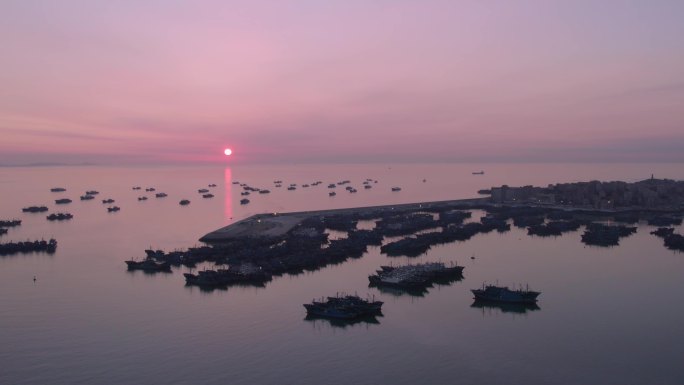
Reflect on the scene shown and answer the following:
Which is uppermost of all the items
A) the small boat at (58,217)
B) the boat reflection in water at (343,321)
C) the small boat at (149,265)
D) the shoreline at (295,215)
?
the shoreline at (295,215)

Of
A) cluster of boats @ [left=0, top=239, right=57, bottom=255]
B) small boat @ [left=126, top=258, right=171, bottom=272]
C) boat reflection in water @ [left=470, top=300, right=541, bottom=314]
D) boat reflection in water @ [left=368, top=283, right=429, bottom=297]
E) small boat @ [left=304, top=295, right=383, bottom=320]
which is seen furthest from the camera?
cluster of boats @ [left=0, top=239, right=57, bottom=255]

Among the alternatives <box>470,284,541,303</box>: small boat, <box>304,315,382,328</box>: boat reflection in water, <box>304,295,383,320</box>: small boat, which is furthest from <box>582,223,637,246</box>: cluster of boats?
<box>304,315,382,328</box>: boat reflection in water

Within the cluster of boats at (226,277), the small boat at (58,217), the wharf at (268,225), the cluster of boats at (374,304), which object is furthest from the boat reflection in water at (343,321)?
the small boat at (58,217)

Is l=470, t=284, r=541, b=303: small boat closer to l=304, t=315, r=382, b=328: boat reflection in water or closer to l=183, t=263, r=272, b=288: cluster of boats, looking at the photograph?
l=304, t=315, r=382, b=328: boat reflection in water

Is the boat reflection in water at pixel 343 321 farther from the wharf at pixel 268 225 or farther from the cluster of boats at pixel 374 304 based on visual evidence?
the wharf at pixel 268 225

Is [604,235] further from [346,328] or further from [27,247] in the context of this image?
[27,247]

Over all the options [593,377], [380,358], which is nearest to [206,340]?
[380,358]
